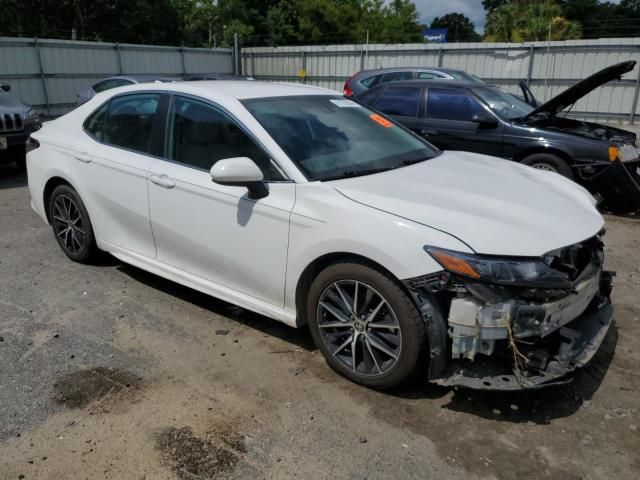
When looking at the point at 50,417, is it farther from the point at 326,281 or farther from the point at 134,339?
the point at 326,281

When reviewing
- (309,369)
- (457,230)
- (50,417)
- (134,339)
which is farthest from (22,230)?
(457,230)

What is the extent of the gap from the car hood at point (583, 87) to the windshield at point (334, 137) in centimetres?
343

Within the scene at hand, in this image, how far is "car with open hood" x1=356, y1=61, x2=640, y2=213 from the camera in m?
6.54

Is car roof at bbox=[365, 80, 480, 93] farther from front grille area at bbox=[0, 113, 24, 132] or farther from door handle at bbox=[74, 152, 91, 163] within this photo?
front grille area at bbox=[0, 113, 24, 132]

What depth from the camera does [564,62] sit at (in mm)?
17297

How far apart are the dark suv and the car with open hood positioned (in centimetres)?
539

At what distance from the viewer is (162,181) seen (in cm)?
383

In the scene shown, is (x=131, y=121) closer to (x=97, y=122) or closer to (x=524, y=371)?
(x=97, y=122)

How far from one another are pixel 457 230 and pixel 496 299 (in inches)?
15.2

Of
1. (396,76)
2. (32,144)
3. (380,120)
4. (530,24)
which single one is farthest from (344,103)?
(530,24)

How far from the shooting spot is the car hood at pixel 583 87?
20.8 feet

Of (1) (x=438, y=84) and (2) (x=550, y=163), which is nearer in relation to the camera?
(2) (x=550, y=163)

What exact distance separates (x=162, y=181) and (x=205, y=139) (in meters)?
0.43

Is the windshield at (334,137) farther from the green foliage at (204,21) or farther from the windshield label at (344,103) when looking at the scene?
the green foliage at (204,21)
